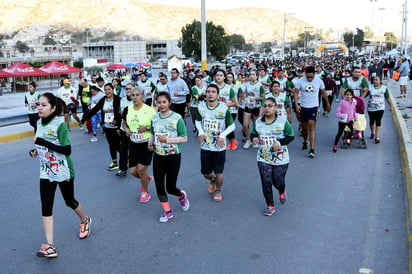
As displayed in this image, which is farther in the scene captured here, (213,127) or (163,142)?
(213,127)

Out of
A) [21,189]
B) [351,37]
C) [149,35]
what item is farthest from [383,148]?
[149,35]

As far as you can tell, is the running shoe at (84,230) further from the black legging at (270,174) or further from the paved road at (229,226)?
the black legging at (270,174)

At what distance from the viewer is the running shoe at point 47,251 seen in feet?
14.8

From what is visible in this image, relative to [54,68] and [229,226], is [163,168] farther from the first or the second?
[54,68]

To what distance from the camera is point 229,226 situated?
210 inches

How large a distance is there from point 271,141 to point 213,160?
1.03m

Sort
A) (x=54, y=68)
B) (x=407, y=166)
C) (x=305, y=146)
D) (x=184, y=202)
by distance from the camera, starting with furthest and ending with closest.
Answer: (x=54, y=68) → (x=305, y=146) → (x=407, y=166) → (x=184, y=202)

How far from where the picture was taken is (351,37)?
137750 millimetres

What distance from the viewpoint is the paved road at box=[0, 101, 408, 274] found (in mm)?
4395

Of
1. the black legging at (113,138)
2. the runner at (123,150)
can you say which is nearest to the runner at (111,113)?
the black legging at (113,138)

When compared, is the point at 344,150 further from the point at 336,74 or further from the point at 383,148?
the point at 336,74

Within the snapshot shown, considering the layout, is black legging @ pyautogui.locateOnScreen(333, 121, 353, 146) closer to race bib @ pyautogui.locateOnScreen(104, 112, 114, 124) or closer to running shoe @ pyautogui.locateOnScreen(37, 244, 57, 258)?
race bib @ pyautogui.locateOnScreen(104, 112, 114, 124)

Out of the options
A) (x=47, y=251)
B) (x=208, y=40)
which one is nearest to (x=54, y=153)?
(x=47, y=251)

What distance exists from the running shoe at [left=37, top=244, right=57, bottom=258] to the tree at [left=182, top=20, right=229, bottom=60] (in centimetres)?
7541
